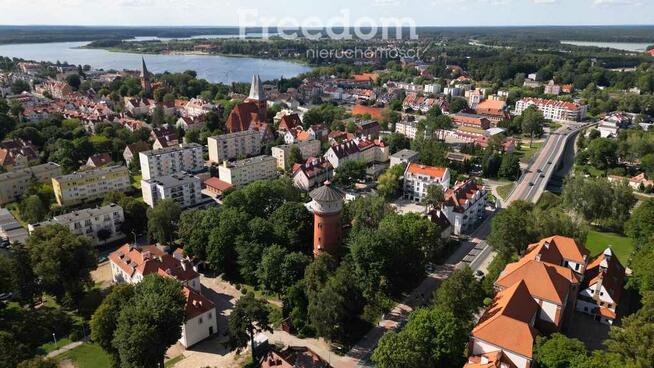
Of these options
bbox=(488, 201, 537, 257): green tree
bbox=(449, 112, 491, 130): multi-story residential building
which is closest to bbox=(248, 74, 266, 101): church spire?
bbox=(449, 112, 491, 130): multi-story residential building

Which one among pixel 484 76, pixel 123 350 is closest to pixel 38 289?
pixel 123 350

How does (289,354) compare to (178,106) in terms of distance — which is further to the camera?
(178,106)

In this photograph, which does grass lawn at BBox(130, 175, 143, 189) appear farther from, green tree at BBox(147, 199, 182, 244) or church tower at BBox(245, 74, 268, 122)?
church tower at BBox(245, 74, 268, 122)

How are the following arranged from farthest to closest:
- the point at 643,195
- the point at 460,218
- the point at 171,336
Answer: the point at 643,195 → the point at 460,218 → the point at 171,336

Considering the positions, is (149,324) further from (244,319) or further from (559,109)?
(559,109)

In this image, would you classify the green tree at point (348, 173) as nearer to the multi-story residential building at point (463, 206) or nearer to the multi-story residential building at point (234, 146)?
the multi-story residential building at point (463, 206)

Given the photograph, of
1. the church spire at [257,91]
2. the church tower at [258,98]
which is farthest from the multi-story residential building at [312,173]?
the church spire at [257,91]

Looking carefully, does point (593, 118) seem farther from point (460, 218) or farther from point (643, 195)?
point (460, 218)
